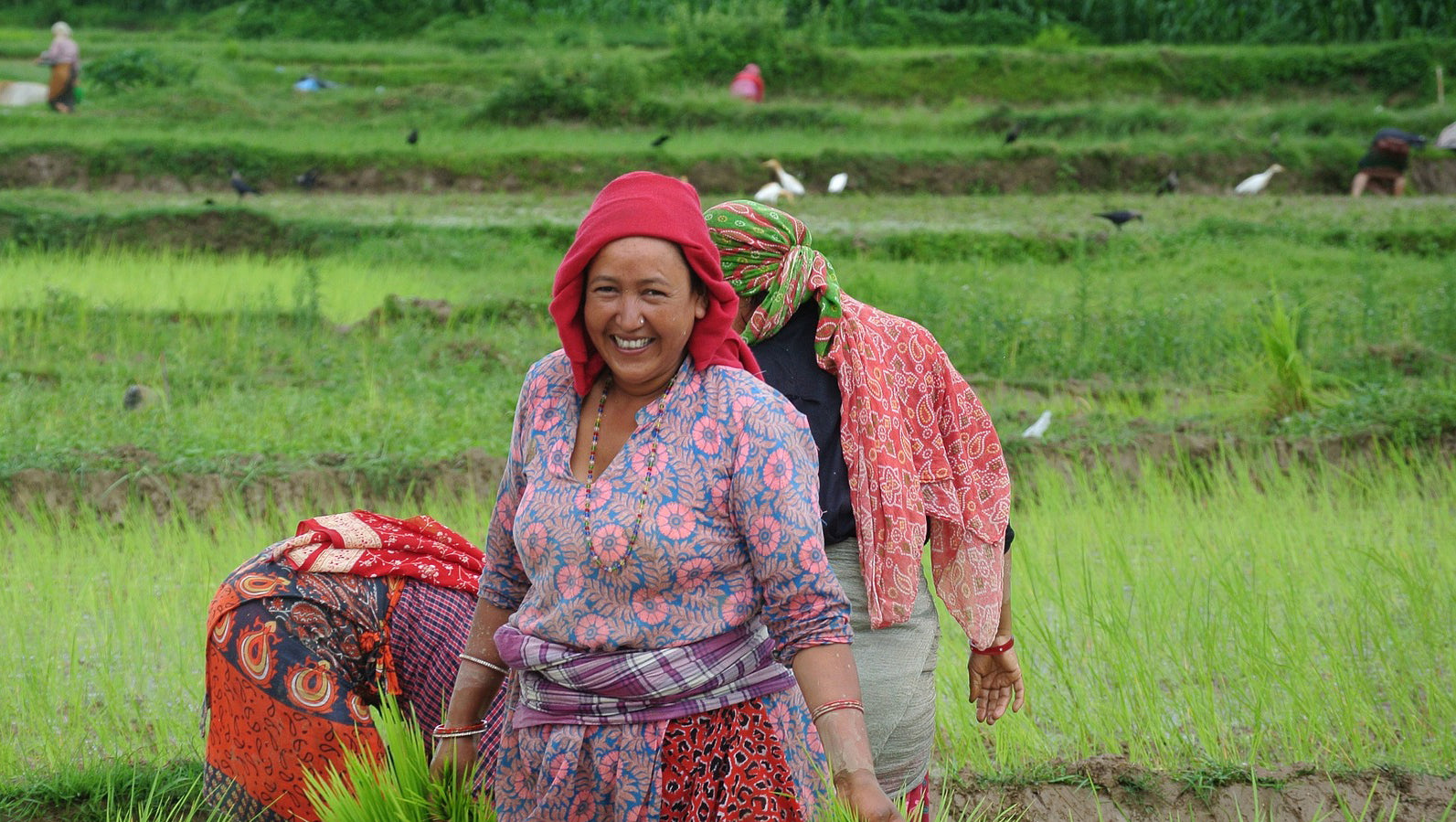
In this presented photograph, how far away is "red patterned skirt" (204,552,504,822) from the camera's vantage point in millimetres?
2406

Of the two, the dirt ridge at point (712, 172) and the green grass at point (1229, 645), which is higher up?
the green grass at point (1229, 645)

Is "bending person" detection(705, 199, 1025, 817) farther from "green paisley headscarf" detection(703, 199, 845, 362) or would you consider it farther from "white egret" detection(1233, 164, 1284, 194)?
"white egret" detection(1233, 164, 1284, 194)

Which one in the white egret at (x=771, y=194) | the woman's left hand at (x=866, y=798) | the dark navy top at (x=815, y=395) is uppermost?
the dark navy top at (x=815, y=395)

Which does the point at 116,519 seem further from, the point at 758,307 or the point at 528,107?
the point at 528,107

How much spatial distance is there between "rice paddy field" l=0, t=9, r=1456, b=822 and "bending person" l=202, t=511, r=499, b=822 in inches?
8.1

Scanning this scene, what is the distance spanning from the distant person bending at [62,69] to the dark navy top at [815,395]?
53.8ft

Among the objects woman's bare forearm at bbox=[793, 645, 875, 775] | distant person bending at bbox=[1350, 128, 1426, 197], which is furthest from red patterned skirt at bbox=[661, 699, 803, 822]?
distant person bending at bbox=[1350, 128, 1426, 197]

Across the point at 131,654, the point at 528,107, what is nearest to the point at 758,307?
the point at 131,654

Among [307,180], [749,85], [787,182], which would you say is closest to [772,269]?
[787,182]

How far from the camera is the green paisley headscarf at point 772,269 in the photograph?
2.47 metres

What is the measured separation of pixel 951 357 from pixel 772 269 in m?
5.47

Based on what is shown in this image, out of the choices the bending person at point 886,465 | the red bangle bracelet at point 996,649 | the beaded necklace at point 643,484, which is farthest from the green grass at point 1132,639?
the beaded necklace at point 643,484

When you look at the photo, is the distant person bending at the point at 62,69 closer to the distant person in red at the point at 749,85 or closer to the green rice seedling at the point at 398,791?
the distant person in red at the point at 749,85

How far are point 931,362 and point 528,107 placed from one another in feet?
49.7
